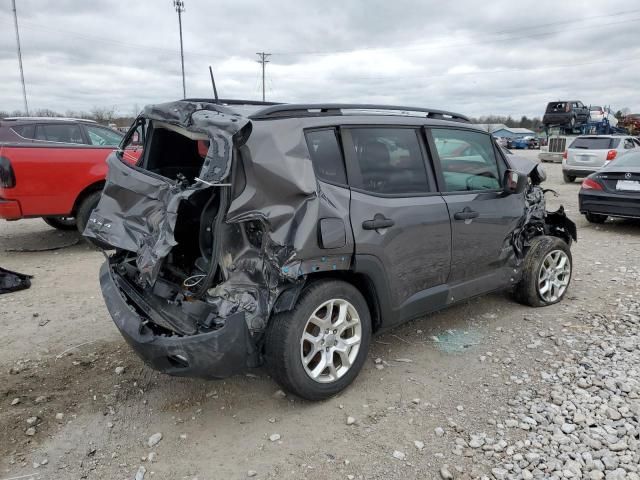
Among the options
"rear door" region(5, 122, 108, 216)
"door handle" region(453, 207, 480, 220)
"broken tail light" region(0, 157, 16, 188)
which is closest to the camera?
"door handle" region(453, 207, 480, 220)

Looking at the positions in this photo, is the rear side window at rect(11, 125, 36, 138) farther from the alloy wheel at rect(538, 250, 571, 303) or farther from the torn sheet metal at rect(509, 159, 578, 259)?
the alloy wheel at rect(538, 250, 571, 303)

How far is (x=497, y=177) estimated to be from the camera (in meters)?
4.28

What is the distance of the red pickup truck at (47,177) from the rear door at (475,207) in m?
4.84

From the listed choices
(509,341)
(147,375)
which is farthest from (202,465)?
(509,341)

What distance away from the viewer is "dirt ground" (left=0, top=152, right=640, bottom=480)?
2646 millimetres

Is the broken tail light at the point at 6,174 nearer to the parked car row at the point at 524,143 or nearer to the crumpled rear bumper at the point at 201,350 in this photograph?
the crumpled rear bumper at the point at 201,350

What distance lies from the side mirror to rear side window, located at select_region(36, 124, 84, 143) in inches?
254

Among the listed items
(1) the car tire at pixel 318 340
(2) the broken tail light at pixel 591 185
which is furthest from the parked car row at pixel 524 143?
(1) the car tire at pixel 318 340

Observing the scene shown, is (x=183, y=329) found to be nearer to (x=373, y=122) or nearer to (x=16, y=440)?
(x=16, y=440)

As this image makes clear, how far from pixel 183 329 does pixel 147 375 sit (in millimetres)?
946

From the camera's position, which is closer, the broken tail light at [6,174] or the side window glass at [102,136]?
the broken tail light at [6,174]

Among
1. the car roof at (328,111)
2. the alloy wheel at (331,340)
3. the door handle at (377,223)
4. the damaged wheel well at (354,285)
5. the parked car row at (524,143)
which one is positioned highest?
the car roof at (328,111)

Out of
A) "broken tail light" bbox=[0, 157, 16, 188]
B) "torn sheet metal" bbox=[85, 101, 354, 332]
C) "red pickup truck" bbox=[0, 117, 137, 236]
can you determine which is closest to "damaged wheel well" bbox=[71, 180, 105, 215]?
"red pickup truck" bbox=[0, 117, 137, 236]

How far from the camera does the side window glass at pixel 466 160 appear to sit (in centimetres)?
381
